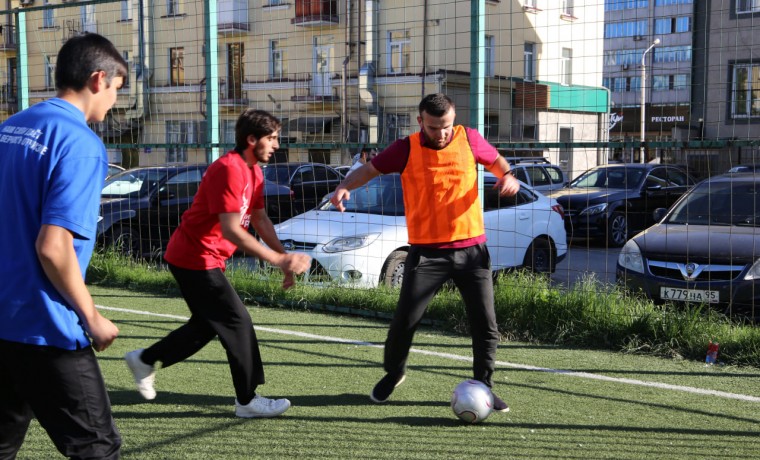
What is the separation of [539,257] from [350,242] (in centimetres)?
232

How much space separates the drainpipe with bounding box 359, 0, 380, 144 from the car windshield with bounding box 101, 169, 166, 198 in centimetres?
408

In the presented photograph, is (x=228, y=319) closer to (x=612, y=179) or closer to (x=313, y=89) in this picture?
(x=313, y=89)

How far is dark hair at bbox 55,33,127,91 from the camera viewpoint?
3.12 metres

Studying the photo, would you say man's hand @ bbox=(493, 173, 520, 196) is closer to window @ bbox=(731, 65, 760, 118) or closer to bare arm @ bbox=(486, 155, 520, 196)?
bare arm @ bbox=(486, 155, 520, 196)

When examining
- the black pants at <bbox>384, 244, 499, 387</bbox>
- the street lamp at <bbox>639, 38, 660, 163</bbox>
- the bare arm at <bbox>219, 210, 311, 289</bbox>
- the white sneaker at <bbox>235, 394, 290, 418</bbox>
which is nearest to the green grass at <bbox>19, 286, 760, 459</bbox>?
the white sneaker at <bbox>235, 394, 290, 418</bbox>

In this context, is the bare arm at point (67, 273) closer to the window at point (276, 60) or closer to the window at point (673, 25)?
the window at point (673, 25)

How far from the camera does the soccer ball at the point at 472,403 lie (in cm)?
514

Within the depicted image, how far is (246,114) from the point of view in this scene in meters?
5.16

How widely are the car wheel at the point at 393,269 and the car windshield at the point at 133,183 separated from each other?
4.46m

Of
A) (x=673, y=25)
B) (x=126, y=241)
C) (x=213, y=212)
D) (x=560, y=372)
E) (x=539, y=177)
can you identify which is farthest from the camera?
(x=539, y=177)

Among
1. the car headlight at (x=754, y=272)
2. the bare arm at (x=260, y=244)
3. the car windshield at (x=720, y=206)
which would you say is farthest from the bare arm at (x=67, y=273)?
the car windshield at (x=720, y=206)

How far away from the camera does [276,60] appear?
33.9 feet

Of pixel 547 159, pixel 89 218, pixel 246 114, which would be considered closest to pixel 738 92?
pixel 547 159

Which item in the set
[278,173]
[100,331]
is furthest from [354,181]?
[278,173]
